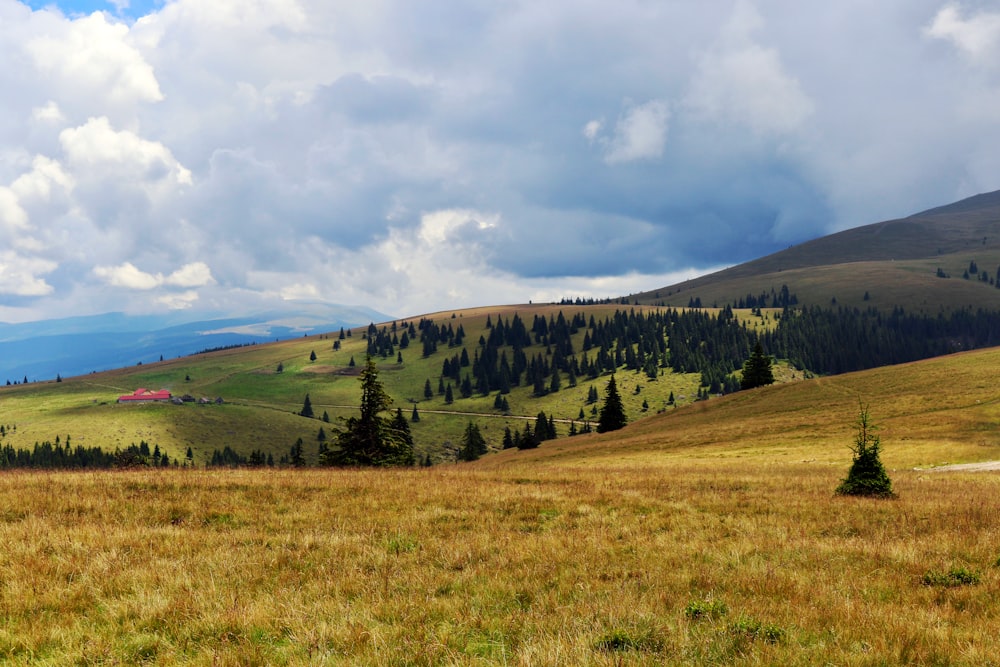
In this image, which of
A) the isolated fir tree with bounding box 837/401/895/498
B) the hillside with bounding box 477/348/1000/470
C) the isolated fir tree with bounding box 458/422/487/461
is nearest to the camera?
the isolated fir tree with bounding box 837/401/895/498

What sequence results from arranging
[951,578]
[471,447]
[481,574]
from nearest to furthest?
[951,578]
[481,574]
[471,447]

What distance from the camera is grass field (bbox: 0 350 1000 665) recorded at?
553 centimetres

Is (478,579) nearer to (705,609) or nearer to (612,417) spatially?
(705,609)

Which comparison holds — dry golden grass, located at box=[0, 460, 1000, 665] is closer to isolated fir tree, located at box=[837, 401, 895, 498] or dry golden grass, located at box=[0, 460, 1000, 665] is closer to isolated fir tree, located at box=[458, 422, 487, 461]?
isolated fir tree, located at box=[837, 401, 895, 498]

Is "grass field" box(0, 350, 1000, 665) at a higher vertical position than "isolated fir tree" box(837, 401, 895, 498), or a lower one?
higher

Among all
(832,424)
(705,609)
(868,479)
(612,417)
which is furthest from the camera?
(612,417)

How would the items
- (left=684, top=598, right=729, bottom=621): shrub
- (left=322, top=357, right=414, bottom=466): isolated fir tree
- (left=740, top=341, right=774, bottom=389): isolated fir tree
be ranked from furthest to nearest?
(left=740, top=341, right=774, bottom=389): isolated fir tree < (left=322, top=357, right=414, bottom=466): isolated fir tree < (left=684, top=598, right=729, bottom=621): shrub

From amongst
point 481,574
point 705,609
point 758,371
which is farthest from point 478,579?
point 758,371

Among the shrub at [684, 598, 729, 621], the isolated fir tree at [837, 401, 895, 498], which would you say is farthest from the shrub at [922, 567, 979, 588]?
the isolated fir tree at [837, 401, 895, 498]

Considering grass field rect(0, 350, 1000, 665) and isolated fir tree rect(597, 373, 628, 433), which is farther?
isolated fir tree rect(597, 373, 628, 433)

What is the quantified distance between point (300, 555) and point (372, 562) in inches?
51.7

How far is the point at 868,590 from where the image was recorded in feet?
24.1

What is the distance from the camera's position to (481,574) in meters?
7.98

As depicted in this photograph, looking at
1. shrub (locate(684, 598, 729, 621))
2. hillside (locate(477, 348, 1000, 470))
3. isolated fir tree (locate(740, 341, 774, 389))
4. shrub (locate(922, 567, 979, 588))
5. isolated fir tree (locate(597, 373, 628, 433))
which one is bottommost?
isolated fir tree (locate(597, 373, 628, 433))
